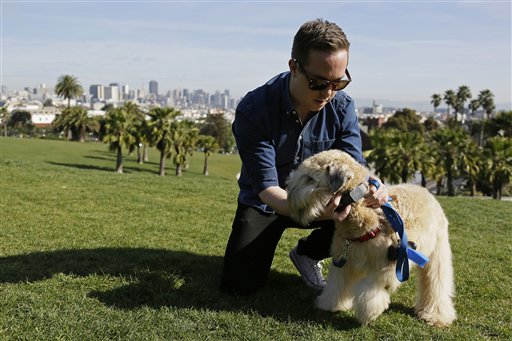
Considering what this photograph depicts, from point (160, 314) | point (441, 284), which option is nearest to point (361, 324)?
point (441, 284)

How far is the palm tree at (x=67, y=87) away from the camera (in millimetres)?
94750

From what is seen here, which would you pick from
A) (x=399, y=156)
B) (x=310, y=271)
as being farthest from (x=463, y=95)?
(x=310, y=271)

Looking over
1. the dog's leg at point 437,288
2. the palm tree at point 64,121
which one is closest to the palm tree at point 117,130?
the dog's leg at point 437,288

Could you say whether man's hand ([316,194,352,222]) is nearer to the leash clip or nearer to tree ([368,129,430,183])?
the leash clip

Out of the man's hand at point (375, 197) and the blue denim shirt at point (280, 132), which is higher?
the blue denim shirt at point (280, 132)

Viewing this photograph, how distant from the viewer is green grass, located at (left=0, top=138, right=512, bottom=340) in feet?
13.8

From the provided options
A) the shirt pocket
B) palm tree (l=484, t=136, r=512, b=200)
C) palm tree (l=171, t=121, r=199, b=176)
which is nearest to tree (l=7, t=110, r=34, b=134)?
palm tree (l=171, t=121, r=199, b=176)

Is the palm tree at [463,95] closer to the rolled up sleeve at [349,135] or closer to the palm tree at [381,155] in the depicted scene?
the palm tree at [381,155]

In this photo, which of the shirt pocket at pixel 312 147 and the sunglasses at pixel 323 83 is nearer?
the sunglasses at pixel 323 83

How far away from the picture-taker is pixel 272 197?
4.43 meters

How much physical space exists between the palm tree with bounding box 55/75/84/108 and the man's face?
98993 mm

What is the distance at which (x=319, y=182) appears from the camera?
4.12 metres

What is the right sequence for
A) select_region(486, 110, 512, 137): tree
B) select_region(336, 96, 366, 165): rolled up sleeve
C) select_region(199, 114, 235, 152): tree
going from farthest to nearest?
select_region(199, 114, 235, 152): tree
select_region(486, 110, 512, 137): tree
select_region(336, 96, 366, 165): rolled up sleeve

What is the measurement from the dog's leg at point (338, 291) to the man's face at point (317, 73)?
165 centimetres
